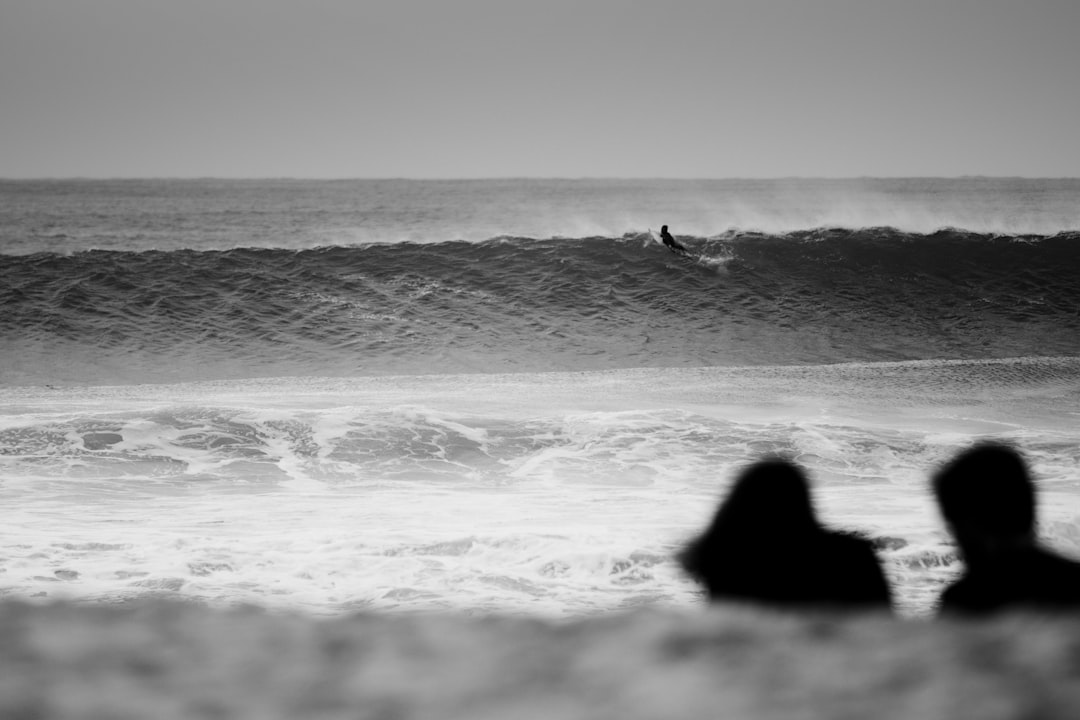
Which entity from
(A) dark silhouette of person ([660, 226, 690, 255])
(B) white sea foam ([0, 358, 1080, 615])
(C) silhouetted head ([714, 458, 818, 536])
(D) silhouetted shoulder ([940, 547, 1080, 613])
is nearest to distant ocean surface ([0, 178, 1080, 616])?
(B) white sea foam ([0, 358, 1080, 615])

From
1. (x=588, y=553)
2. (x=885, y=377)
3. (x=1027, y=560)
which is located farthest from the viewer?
(x=885, y=377)

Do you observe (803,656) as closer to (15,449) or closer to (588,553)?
(588,553)

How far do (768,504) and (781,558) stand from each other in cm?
11

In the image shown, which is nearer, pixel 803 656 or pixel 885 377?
pixel 803 656

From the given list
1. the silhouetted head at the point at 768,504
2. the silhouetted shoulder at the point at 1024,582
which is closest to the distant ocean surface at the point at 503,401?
the silhouetted head at the point at 768,504

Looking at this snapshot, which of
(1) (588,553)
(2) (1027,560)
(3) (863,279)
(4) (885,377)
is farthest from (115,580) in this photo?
(3) (863,279)

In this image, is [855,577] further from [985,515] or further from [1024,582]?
[1024,582]

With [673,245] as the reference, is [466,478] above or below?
below

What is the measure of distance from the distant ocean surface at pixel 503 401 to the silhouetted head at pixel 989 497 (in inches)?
146

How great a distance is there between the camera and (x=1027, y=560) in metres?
1.49

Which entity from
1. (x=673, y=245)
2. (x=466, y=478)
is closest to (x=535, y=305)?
(x=673, y=245)

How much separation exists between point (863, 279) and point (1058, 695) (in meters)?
23.6

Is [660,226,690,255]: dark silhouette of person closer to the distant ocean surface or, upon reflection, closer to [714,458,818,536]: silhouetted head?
the distant ocean surface

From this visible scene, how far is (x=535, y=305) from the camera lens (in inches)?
829
